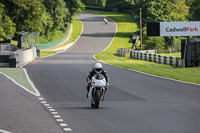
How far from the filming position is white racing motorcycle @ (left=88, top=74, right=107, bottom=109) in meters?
15.3

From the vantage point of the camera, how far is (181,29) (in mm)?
50188

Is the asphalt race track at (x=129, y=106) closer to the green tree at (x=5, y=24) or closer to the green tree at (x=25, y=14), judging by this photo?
the green tree at (x=5, y=24)

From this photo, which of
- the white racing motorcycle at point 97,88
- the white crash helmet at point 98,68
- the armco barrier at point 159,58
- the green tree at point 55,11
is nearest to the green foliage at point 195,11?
the green tree at point 55,11

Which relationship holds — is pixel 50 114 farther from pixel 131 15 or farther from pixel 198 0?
pixel 131 15

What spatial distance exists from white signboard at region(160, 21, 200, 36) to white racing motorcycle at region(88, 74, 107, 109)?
35.8 m

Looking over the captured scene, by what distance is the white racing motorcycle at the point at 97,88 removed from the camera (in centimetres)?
1529

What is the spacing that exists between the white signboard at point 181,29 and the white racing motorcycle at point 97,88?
35760mm

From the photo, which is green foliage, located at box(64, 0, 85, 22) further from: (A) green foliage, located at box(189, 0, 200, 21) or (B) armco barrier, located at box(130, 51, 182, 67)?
(B) armco barrier, located at box(130, 51, 182, 67)

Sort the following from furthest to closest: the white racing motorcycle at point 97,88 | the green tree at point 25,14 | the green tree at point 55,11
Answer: the green tree at point 55,11, the green tree at point 25,14, the white racing motorcycle at point 97,88

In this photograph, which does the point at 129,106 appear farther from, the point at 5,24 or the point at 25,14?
the point at 25,14

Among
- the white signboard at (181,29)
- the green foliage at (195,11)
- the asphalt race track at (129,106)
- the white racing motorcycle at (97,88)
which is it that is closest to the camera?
the asphalt race track at (129,106)

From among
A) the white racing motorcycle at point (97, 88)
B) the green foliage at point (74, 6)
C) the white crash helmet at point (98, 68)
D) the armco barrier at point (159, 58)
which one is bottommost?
the armco barrier at point (159, 58)

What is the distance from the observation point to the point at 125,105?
16.6 m

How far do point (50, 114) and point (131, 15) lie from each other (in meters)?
133
